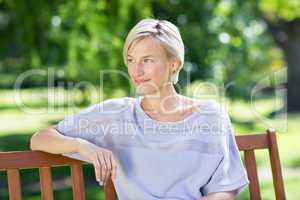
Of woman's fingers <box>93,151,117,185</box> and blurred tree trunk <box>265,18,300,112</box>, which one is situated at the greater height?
blurred tree trunk <box>265,18,300,112</box>

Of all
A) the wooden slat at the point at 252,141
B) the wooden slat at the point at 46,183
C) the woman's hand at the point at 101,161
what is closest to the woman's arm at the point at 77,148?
the woman's hand at the point at 101,161

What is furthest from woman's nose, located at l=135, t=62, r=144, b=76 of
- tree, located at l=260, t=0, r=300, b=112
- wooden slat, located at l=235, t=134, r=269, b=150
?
tree, located at l=260, t=0, r=300, b=112

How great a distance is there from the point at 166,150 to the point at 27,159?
0.60 meters

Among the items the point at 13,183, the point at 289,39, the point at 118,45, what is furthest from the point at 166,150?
the point at 289,39

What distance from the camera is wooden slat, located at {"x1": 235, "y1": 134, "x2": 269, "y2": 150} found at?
9.68ft

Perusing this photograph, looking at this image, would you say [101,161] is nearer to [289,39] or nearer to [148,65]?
[148,65]

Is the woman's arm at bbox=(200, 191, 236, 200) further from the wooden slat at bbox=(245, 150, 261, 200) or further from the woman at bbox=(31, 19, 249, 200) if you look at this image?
the wooden slat at bbox=(245, 150, 261, 200)

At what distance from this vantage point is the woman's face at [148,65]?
260cm

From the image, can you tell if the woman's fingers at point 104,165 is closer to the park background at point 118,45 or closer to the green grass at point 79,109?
the park background at point 118,45

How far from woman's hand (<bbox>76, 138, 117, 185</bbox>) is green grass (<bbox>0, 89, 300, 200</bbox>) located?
432 cm

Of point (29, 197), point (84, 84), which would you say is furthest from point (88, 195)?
point (84, 84)

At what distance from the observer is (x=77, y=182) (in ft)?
9.25

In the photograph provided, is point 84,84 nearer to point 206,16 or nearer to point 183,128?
point 206,16

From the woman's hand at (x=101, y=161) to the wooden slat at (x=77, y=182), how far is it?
0.80 ft
